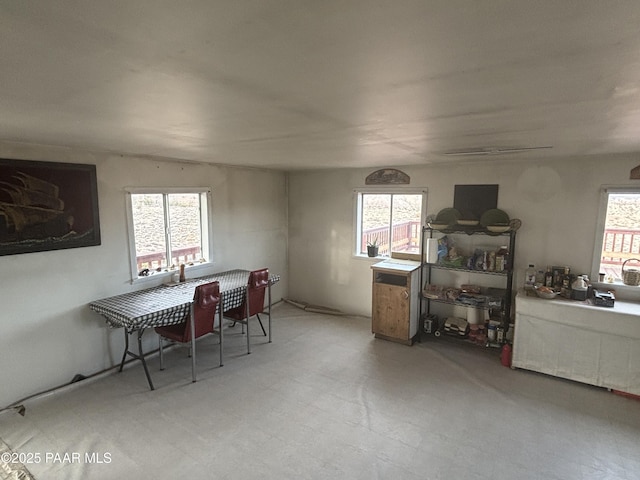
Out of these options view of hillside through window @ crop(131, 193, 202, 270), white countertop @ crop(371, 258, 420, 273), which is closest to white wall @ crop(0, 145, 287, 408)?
view of hillside through window @ crop(131, 193, 202, 270)

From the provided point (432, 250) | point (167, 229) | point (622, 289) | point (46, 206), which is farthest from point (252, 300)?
point (622, 289)

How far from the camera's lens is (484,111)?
162 cm

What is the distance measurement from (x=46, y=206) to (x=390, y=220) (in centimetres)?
391

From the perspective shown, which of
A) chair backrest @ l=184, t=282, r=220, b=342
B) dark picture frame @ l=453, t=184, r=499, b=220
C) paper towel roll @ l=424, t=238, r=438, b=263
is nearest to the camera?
chair backrest @ l=184, t=282, r=220, b=342

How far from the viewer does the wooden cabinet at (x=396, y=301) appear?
13.9ft

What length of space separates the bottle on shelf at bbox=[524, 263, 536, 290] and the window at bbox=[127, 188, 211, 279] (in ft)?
12.6

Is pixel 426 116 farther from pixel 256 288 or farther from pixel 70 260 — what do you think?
pixel 70 260

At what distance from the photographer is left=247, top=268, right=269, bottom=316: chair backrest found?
4027 millimetres

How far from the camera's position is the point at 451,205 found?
14.5ft

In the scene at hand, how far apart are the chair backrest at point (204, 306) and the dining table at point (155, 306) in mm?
56

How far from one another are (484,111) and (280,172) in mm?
4254

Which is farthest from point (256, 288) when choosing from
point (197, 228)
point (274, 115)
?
point (274, 115)

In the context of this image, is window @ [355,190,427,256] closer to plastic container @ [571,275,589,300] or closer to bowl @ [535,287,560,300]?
bowl @ [535,287,560,300]

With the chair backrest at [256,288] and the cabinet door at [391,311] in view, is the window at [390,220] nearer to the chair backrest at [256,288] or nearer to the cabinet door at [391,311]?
the cabinet door at [391,311]
